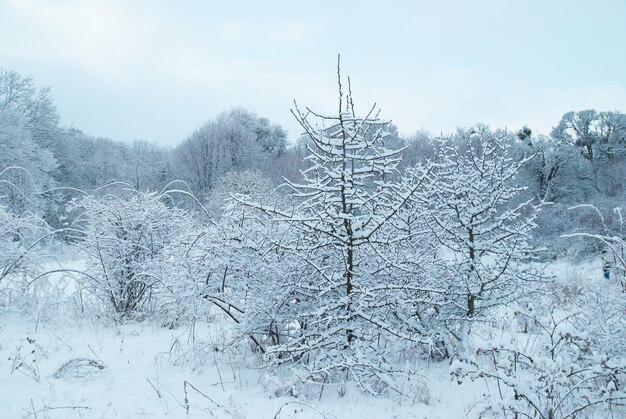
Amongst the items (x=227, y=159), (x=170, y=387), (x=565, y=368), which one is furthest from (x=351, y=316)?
(x=227, y=159)

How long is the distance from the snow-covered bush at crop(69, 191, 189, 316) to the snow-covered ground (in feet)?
4.30

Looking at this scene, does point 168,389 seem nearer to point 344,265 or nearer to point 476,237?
point 344,265

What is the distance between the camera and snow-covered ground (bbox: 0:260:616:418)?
11.6ft

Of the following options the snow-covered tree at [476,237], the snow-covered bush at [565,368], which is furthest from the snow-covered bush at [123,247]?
the snow-covered bush at [565,368]

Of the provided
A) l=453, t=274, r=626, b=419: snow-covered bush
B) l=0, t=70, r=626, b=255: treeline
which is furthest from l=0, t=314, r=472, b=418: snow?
l=0, t=70, r=626, b=255: treeline

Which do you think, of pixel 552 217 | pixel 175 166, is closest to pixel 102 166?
pixel 175 166

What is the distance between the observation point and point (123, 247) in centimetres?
711

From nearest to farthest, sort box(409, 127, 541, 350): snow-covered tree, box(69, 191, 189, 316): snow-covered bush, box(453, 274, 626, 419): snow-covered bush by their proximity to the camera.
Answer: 1. box(453, 274, 626, 419): snow-covered bush
2. box(409, 127, 541, 350): snow-covered tree
3. box(69, 191, 189, 316): snow-covered bush

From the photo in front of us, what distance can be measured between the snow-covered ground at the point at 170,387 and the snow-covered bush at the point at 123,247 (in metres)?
1.31

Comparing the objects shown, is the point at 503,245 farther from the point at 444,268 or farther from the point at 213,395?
the point at 213,395

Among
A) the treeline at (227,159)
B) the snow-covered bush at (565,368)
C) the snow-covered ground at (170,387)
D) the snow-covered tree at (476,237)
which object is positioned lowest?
the snow-covered ground at (170,387)

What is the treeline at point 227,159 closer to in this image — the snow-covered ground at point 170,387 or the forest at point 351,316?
the forest at point 351,316

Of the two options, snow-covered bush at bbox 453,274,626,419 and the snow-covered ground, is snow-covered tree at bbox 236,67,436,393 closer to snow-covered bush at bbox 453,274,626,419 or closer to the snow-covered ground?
the snow-covered ground

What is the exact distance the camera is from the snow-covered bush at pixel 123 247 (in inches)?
278
